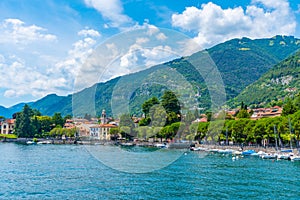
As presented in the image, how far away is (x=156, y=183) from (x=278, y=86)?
16732 cm

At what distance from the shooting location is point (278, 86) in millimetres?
182250

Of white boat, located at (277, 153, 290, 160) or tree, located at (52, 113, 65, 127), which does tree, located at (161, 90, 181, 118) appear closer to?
white boat, located at (277, 153, 290, 160)

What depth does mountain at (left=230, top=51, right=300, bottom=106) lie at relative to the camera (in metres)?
170

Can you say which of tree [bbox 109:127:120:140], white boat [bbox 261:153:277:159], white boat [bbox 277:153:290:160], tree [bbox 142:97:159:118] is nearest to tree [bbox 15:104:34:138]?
tree [bbox 109:127:120:140]

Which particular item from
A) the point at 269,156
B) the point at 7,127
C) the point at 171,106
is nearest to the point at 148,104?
the point at 171,106

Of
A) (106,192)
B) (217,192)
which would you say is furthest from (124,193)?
(217,192)

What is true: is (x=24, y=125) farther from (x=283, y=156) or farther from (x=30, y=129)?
(x=283, y=156)

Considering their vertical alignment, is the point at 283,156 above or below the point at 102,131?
below

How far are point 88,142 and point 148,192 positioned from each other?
74.7 meters

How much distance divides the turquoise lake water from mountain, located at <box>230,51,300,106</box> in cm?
13729

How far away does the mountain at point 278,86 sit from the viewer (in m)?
170

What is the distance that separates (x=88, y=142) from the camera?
323 feet

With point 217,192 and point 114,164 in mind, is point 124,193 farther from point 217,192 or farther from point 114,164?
point 114,164

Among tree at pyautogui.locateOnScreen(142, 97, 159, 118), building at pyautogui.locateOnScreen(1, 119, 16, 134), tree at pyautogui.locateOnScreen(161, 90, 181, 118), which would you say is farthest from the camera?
building at pyautogui.locateOnScreen(1, 119, 16, 134)
